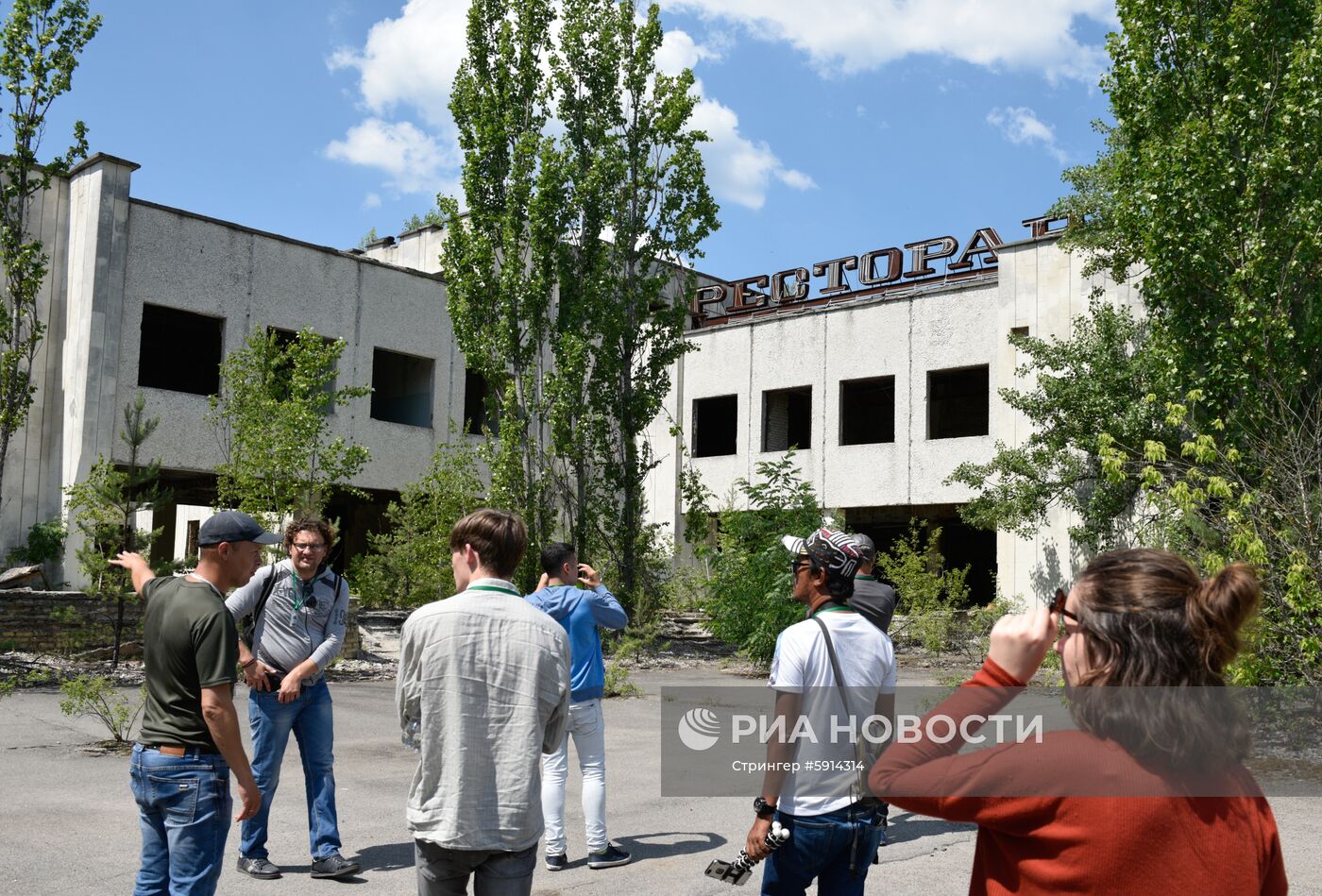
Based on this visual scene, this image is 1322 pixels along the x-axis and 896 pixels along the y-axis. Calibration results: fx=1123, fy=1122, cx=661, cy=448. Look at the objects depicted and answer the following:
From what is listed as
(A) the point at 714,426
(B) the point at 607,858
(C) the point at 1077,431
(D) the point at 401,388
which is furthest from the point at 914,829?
(A) the point at 714,426

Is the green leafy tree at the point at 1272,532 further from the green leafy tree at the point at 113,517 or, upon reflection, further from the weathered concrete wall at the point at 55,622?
the weathered concrete wall at the point at 55,622

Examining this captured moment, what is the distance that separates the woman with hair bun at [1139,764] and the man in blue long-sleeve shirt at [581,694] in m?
4.47

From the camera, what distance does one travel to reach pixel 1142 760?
1930mm

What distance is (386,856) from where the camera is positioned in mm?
6809

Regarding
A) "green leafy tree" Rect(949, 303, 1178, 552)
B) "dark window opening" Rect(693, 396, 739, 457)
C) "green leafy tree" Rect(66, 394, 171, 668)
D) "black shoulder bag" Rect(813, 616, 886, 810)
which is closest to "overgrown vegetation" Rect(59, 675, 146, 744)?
"green leafy tree" Rect(66, 394, 171, 668)

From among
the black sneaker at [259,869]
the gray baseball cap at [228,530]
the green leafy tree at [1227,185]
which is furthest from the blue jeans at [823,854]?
the green leafy tree at [1227,185]

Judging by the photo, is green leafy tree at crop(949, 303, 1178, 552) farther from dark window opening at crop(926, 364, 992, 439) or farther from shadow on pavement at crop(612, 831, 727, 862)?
shadow on pavement at crop(612, 831, 727, 862)

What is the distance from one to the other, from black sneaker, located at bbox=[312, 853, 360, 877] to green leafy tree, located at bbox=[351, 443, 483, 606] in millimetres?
15580

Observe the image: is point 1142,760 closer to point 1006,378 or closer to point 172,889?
point 172,889

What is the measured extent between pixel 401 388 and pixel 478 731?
89.3 feet

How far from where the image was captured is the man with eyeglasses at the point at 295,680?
6188 millimetres

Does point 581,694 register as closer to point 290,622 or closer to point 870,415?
point 290,622

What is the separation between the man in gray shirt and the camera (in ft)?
11.6

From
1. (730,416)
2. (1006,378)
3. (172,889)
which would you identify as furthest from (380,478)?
(172,889)
